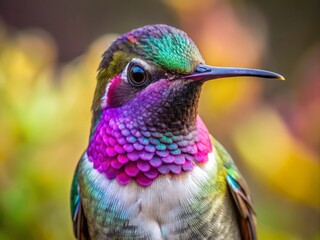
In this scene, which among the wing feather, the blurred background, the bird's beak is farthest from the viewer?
the blurred background

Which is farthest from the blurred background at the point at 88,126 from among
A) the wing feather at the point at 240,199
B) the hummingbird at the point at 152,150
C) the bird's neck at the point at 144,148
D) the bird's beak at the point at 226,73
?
the bird's beak at the point at 226,73

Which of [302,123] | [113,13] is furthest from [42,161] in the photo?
[113,13]

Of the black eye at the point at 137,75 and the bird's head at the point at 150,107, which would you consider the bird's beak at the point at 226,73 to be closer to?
the bird's head at the point at 150,107

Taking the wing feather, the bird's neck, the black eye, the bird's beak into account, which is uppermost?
the bird's beak

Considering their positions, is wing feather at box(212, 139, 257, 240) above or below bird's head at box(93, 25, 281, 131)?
below

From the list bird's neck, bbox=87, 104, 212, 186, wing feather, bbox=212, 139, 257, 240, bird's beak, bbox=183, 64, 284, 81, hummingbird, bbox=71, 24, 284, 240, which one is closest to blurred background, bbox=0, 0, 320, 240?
wing feather, bbox=212, 139, 257, 240

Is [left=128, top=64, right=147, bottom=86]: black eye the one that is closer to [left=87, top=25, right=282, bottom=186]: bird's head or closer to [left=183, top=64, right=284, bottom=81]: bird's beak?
[left=87, top=25, right=282, bottom=186]: bird's head

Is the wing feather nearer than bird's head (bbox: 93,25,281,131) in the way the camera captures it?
No

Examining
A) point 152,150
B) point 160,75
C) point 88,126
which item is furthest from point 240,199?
point 88,126

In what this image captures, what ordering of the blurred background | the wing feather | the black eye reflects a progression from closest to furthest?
the black eye → the wing feather → the blurred background
